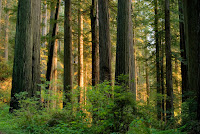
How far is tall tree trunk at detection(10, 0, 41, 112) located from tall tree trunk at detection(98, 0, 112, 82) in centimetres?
275

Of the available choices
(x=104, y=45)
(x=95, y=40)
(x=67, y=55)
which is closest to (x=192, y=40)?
(x=104, y=45)

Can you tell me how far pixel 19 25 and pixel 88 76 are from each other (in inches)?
693

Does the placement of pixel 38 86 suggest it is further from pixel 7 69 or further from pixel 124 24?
pixel 7 69

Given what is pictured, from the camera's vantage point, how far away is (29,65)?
6.94m

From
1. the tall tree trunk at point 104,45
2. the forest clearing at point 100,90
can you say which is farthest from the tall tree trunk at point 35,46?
the tall tree trunk at point 104,45

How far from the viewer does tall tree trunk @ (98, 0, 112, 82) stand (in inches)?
280

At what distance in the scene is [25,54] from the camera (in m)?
6.88

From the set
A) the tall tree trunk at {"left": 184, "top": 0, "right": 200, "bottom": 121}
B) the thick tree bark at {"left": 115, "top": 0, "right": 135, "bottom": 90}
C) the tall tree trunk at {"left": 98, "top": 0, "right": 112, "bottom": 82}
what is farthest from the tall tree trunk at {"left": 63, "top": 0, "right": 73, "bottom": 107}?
the tall tree trunk at {"left": 184, "top": 0, "right": 200, "bottom": 121}

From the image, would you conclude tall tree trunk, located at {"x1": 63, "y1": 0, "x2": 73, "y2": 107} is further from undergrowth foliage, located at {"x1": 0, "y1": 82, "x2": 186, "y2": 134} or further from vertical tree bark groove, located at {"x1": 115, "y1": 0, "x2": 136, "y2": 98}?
undergrowth foliage, located at {"x1": 0, "y1": 82, "x2": 186, "y2": 134}

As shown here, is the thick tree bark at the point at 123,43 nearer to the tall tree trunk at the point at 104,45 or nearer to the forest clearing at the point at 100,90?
the forest clearing at the point at 100,90

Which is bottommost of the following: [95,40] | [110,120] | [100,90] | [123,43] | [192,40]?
[110,120]

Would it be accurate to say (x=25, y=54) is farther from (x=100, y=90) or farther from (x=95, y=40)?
(x=95, y=40)

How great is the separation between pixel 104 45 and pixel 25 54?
10.5 feet

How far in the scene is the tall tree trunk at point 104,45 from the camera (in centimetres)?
712
